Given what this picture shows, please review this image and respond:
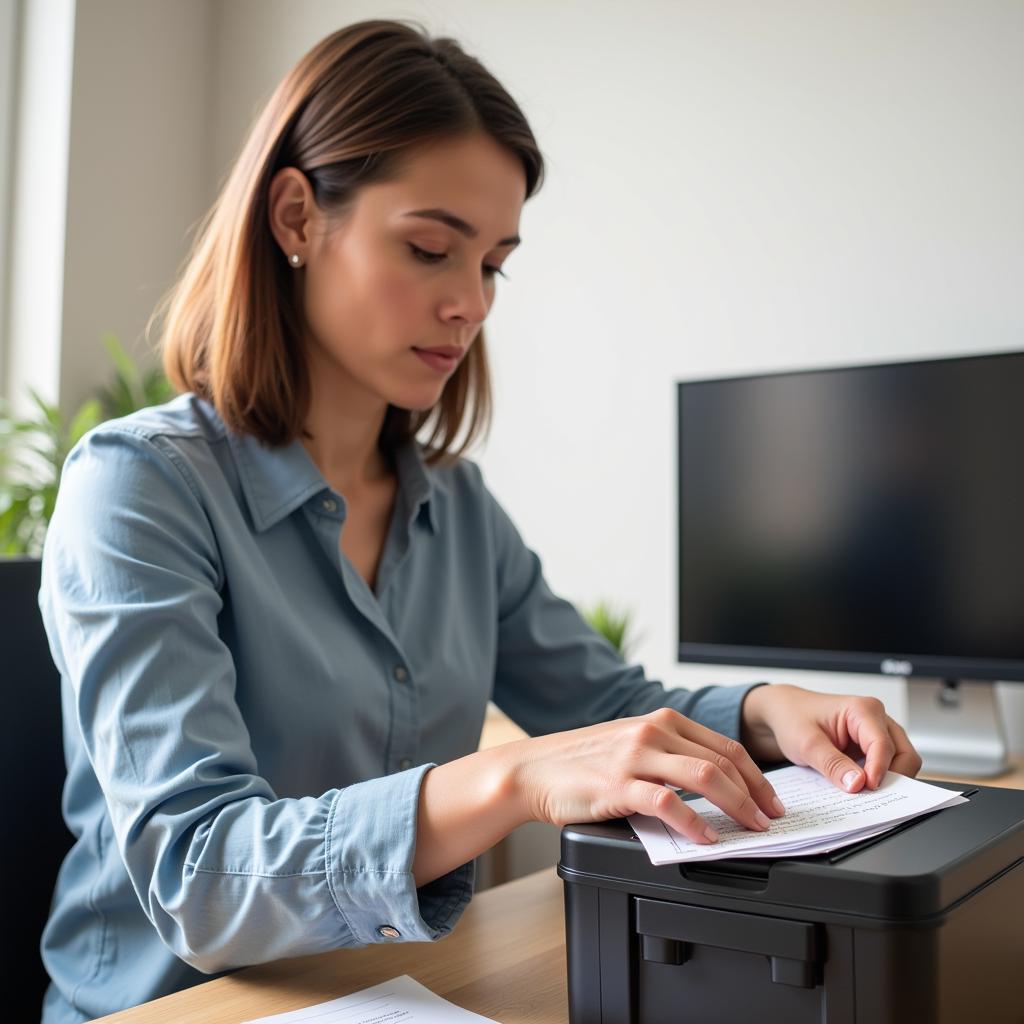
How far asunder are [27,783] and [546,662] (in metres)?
0.56

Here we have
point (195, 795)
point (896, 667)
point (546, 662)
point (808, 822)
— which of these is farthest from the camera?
point (896, 667)

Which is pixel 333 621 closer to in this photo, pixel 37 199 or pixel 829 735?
pixel 829 735

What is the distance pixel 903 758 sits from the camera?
91 centimetres

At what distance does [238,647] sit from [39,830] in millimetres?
273

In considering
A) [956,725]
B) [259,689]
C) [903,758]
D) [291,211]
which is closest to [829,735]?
[903,758]

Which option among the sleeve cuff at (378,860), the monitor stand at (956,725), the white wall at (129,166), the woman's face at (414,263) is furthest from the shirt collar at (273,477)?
the white wall at (129,166)

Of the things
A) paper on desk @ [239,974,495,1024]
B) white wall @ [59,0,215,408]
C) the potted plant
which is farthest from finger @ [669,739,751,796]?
white wall @ [59,0,215,408]

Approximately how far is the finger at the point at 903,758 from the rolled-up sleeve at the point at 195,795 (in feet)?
1.18

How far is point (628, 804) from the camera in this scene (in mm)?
683

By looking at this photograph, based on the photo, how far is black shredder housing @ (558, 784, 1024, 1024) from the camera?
581 millimetres

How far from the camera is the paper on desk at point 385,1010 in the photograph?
720mm

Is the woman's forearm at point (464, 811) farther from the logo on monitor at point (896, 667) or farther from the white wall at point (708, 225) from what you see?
the white wall at point (708, 225)

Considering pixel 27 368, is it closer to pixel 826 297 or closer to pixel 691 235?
pixel 691 235

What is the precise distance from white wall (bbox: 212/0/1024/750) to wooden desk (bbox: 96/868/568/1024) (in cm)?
118
